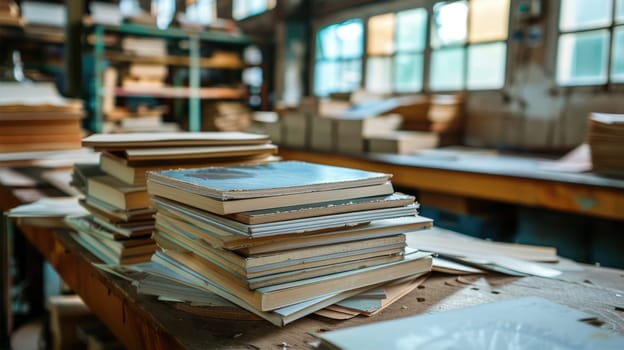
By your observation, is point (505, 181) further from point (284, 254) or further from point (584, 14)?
point (284, 254)

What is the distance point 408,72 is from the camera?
4.89 m

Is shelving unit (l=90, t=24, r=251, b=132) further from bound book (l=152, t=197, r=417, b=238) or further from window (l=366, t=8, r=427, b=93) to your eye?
bound book (l=152, t=197, r=417, b=238)

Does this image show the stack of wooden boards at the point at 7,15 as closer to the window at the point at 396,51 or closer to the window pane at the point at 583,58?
the window at the point at 396,51

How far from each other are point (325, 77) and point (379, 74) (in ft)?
2.69

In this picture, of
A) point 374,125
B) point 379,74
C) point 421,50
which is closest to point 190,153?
point 374,125

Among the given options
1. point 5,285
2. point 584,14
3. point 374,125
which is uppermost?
point 584,14

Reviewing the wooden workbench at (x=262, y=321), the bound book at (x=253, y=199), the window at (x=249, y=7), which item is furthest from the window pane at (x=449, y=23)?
the bound book at (x=253, y=199)

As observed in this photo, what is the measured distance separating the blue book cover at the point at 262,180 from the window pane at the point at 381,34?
13.6 feet

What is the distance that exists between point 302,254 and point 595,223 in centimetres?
231

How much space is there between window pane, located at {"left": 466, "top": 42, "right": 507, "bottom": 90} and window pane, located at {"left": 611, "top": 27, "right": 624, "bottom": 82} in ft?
2.50

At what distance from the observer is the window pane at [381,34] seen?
5.06 m

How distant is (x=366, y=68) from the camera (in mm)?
5289

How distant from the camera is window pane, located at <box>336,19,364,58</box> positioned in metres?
5.36

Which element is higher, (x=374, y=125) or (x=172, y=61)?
(x=172, y=61)
